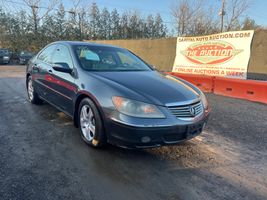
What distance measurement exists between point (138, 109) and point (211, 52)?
24.0 feet

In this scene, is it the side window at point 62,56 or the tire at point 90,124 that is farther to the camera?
the side window at point 62,56

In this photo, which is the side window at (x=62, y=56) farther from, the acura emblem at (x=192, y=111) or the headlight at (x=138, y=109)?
A: the acura emblem at (x=192, y=111)

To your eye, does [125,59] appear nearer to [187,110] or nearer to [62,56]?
[62,56]

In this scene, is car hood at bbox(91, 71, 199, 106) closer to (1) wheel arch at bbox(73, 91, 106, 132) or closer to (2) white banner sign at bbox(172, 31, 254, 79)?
(1) wheel arch at bbox(73, 91, 106, 132)

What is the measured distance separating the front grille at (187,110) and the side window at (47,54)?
3059 mm

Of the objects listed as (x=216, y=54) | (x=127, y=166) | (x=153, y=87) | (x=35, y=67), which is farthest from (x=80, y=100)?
(x=216, y=54)

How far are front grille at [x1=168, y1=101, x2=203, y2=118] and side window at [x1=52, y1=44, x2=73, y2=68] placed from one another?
1.92m

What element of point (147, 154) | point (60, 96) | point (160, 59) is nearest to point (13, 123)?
point (60, 96)

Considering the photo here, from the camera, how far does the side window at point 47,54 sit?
198 inches

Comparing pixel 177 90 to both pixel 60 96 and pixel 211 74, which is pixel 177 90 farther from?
pixel 211 74

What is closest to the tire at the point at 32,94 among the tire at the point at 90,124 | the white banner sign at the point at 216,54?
the tire at the point at 90,124

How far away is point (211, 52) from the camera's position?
30.7 feet

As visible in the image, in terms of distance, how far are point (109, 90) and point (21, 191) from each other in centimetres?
150

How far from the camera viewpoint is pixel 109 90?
3.18 meters
